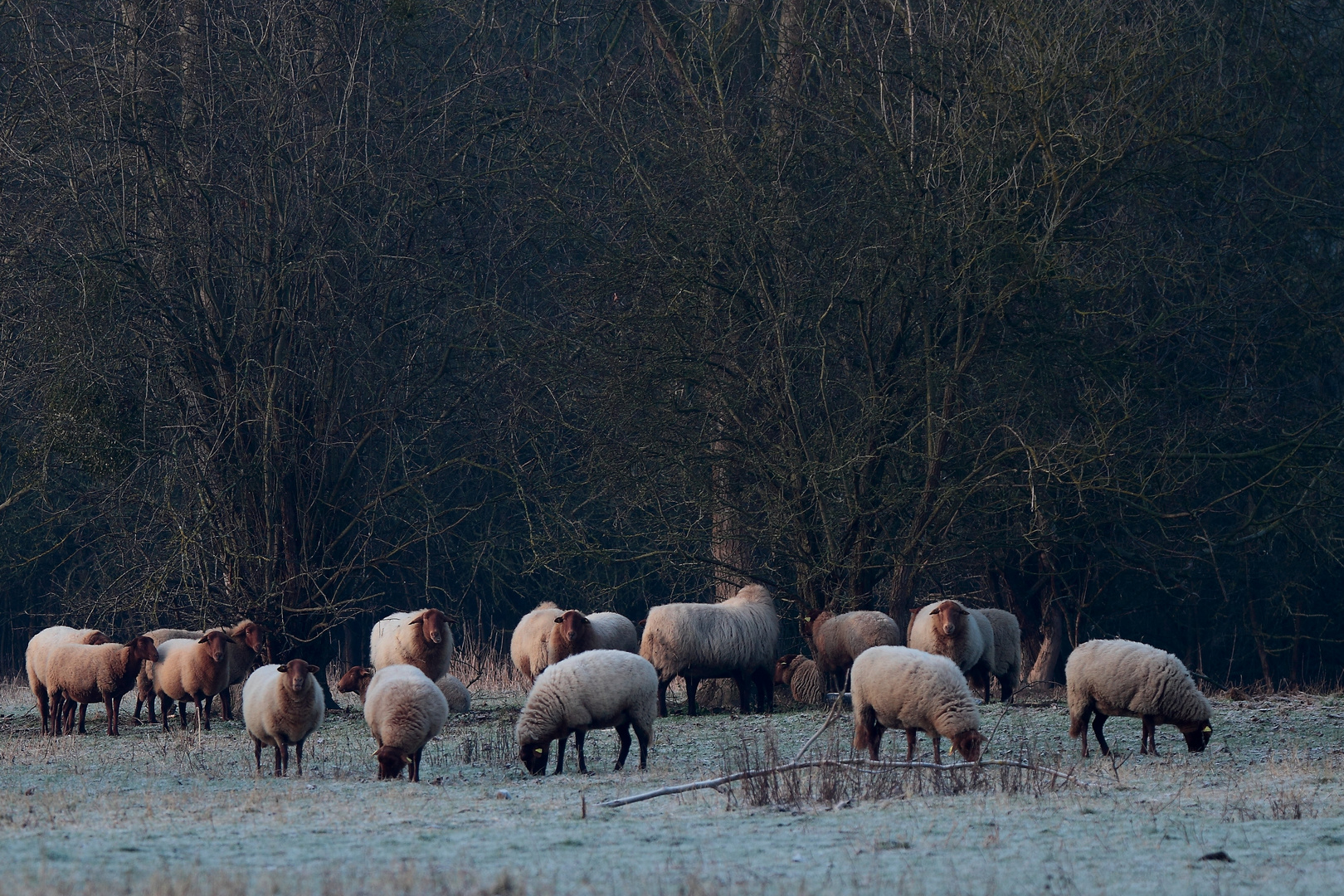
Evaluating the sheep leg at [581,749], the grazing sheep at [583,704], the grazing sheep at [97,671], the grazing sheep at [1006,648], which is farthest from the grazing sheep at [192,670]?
the grazing sheep at [1006,648]

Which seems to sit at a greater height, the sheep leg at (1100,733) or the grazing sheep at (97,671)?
the grazing sheep at (97,671)

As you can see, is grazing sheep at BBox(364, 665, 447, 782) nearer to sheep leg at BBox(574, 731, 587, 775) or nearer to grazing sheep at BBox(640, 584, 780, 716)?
sheep leg at BBox(574, 731, 587, 775)

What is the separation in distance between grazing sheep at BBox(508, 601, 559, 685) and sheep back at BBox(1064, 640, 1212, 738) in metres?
6.68

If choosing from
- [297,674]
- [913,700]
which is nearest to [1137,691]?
[913,700]

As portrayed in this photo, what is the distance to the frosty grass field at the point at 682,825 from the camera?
6.55 m

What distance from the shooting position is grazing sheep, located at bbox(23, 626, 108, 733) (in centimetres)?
1531

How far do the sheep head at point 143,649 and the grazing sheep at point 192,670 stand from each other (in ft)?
0.92

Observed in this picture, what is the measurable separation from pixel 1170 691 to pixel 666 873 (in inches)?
241

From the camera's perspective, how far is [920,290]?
15742 millimetres

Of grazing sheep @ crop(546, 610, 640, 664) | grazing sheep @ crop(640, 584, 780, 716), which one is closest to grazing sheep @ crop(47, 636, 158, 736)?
grazing sheep @ crop(546, 610, 640, 664)

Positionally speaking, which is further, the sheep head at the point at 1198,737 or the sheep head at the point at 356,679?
the sheep head at the point at 356,679

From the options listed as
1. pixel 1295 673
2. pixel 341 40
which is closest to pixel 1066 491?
pixel 1295 673

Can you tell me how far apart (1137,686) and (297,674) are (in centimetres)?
655

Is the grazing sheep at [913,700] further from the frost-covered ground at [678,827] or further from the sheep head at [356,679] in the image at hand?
the sheep head at [356,679]
